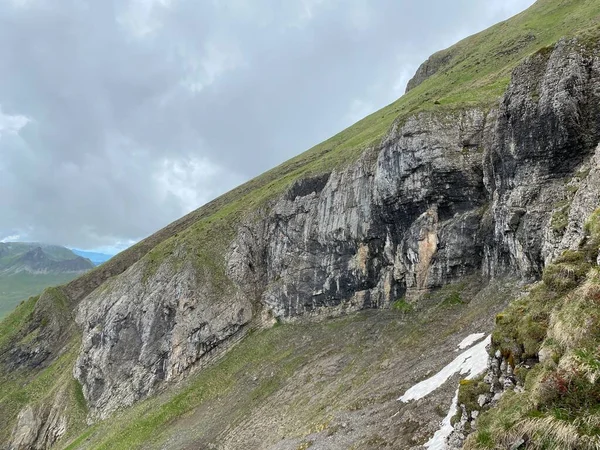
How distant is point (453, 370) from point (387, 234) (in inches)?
1126

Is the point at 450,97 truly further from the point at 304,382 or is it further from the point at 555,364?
the point at 555,364

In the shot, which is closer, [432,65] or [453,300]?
[453,300]

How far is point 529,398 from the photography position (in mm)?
9516

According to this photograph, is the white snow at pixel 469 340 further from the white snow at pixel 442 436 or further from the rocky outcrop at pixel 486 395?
the rocky outcrop at pixel 486 395

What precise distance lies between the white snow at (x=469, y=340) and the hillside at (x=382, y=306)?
0.18 m

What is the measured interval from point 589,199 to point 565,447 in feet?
66.8

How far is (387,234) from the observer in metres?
50.1

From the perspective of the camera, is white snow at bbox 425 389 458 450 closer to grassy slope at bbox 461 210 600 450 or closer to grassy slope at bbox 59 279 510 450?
grassy slope at bbox 59 279 510 450

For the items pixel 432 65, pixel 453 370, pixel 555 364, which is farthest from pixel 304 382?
pixel 432 65

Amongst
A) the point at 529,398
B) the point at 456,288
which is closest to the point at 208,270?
the point at 456,288

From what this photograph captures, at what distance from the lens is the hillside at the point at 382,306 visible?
45.2 feet

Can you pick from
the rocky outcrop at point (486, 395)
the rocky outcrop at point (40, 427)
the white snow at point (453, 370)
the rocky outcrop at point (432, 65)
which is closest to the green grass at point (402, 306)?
the white snow at point (453, 370)

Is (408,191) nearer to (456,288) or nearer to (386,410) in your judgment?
(456,288)

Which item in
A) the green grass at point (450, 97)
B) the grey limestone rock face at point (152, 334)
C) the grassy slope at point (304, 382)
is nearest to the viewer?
the grassy slope at point (304, 382)
